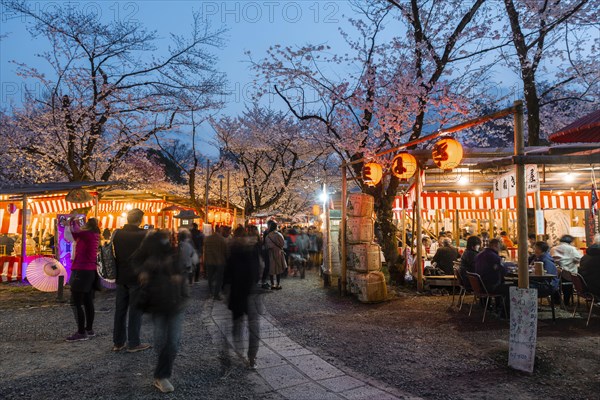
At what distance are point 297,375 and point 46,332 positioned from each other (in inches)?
184

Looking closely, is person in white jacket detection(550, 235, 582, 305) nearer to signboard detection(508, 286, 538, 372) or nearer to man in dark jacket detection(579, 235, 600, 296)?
man in dark jacket detection(579, 235, 600, 296)

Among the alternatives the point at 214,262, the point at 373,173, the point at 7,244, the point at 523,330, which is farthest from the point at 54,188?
the point at 523,330

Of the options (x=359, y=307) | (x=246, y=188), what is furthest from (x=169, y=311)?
(x=246, y=188)

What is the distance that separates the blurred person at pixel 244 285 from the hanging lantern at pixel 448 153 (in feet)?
14.6

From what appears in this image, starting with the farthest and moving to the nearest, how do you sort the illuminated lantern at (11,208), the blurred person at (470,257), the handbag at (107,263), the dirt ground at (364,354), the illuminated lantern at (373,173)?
1. the illuminated lantern at (11,208)
2. the illuminated lantern at (373,173)
3. the blurred person at (470,257)
4. the handbag at (107,263)
5. the dirt ground at (364,354)

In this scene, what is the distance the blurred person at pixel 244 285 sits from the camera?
525 centimetres

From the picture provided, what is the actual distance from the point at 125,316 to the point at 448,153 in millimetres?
6063

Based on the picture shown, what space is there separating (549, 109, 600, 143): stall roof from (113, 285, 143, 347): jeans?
22.7ft

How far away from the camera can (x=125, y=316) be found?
5.89 m

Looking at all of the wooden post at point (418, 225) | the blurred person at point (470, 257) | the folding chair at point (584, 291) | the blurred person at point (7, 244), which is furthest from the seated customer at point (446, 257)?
the blurred person at point (7, 244)

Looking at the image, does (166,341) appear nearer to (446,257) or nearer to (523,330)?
(523,330)

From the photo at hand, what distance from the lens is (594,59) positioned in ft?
46.7

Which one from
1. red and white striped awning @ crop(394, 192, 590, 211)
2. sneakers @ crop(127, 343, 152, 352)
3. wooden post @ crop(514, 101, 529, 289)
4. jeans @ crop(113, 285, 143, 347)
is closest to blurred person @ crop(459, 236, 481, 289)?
wooden post @ crop(514, 101, 529, 289)

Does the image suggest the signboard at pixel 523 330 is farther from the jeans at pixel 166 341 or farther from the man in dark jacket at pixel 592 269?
the jeans at pixel 166 341
